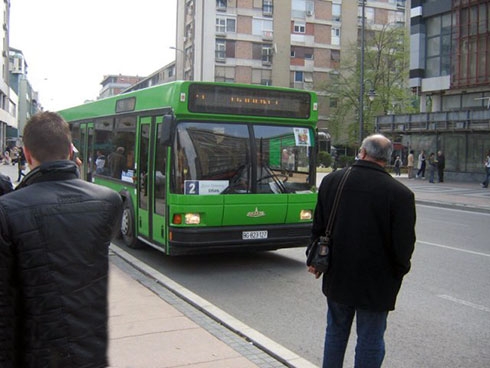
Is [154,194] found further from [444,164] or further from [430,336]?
[444,164]

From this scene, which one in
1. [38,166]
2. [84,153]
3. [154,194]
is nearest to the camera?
[38,166]

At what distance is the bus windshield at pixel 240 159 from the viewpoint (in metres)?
7.91

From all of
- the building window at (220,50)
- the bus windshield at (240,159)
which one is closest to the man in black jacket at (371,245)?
the bus windshield at (240,159)

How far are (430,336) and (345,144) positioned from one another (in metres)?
58.5

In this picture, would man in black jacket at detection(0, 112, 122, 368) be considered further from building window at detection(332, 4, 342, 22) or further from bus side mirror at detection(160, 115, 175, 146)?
building window at detection(332, 4, 342, 22)

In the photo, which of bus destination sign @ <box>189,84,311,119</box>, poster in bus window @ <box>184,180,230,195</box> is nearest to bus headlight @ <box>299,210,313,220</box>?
poster in bus window @ <box>184,180,230,195</box>

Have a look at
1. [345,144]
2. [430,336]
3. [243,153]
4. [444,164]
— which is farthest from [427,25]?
[430,336]

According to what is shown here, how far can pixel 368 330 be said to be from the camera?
11.7ft

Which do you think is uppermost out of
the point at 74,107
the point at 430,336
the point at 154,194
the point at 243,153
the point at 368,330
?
the point at 74,107

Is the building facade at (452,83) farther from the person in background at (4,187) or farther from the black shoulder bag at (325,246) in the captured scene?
the person in background at (4,187)

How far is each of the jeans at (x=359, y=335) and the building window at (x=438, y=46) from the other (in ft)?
112

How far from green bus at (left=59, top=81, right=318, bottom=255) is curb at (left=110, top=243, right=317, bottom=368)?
0.71m

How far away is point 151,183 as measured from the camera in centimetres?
871

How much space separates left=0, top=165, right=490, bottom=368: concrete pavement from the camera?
177 inches
